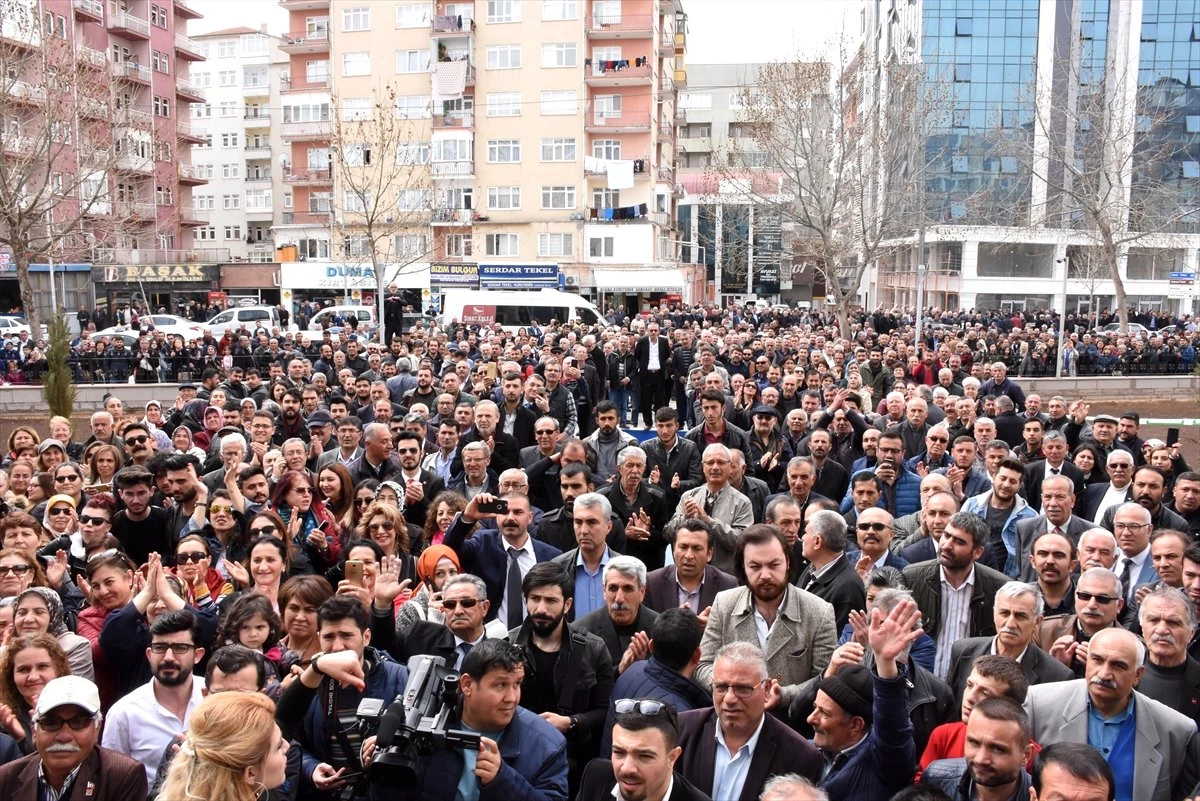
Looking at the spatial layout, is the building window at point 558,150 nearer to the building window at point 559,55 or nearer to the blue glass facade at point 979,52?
the building window at point 559,55

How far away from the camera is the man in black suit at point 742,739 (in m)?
3.80

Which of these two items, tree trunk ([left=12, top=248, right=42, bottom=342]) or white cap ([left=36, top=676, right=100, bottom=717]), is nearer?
white cap ([left=36, top=676, right=100, bottom=717])

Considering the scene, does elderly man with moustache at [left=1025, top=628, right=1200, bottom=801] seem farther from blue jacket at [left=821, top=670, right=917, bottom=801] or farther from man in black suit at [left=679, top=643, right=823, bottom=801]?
man in black suit at [left=679, top=643, right=823, bottom=801]

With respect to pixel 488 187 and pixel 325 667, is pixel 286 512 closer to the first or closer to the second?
pixel 325 667

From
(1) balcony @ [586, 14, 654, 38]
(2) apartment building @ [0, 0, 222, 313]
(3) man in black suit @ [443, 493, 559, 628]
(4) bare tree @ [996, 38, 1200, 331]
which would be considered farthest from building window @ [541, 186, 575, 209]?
(3) man in black suit @ [443, 493, 559, 628]

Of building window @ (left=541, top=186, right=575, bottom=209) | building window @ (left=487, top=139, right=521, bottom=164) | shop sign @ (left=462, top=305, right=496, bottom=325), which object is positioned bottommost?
shop sign @ (left=462, top=305, right=496, bottom=325)

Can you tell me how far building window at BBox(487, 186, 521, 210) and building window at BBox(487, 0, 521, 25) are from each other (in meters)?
8.21

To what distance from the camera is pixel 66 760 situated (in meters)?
3.61

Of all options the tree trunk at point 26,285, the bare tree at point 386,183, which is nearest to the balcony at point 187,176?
the bare tree at point 386,183

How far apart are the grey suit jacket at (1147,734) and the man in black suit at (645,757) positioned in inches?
60.9

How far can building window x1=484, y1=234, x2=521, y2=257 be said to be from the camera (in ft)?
164

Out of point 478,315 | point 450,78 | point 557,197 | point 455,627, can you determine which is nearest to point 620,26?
point 450,78

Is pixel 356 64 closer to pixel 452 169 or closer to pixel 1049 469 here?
pixel 452 169

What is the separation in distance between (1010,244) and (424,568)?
2180 inches
